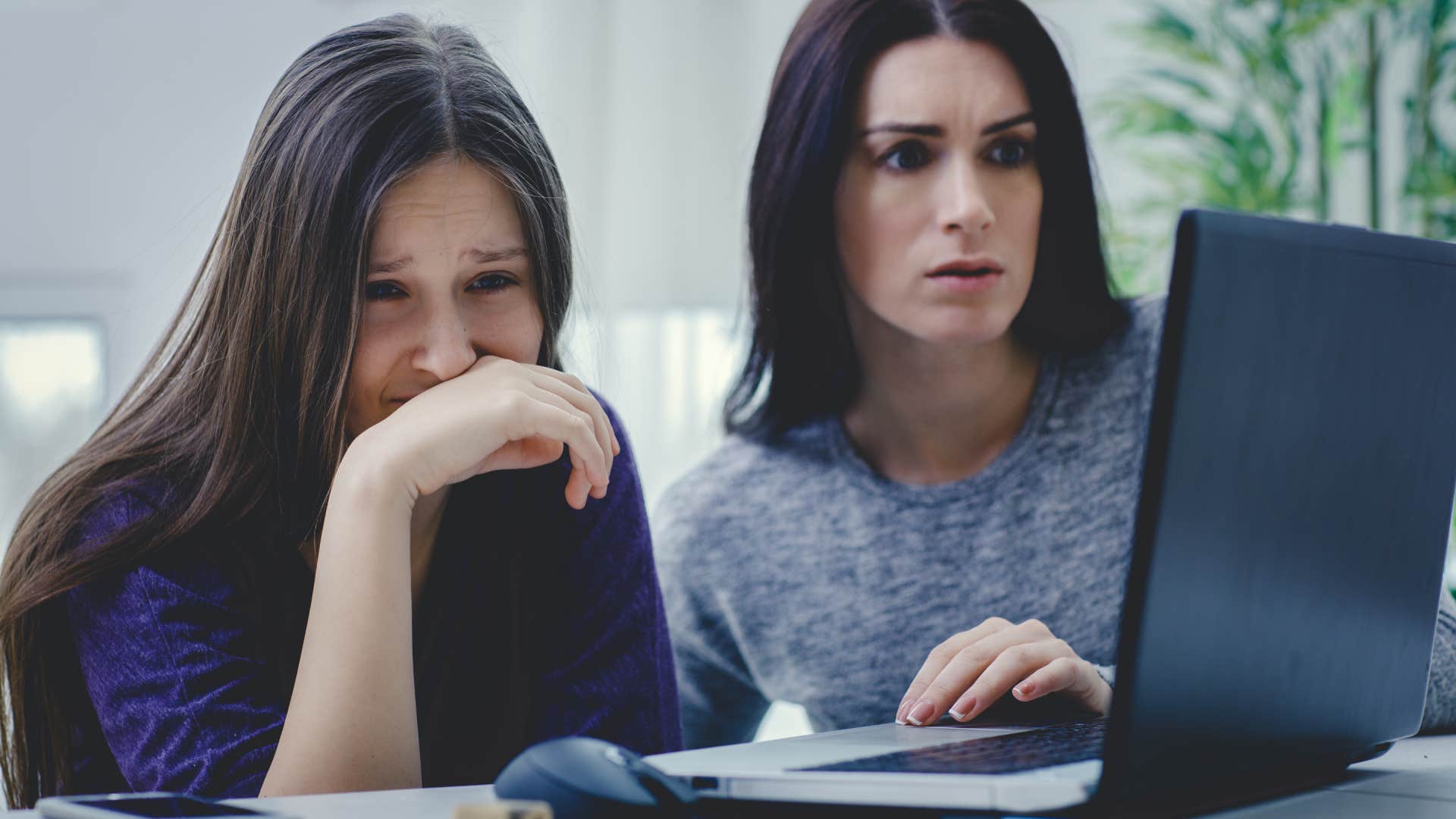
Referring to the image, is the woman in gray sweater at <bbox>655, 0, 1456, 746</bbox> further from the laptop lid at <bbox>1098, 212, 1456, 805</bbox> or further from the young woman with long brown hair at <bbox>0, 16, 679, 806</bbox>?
the laptop lid at <bbox>1098, 212, 1456, 805</bbox>

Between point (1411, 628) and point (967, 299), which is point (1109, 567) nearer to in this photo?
point (967, 299)

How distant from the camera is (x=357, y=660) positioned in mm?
813

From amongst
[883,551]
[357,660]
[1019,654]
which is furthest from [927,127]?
[357,660]

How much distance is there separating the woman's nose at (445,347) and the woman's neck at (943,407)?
59cm

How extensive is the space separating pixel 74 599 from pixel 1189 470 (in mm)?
772

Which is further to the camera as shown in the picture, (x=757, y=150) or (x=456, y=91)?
(x=757, y=150)

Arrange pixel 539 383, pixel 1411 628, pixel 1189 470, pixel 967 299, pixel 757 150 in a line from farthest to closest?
pixel 757 150
pixel 967 299
pixel 539 383
pixel 1411 628
pixel 1189 470

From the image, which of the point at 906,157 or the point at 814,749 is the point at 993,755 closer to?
the point at 814,749

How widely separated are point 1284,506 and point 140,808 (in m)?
0.52

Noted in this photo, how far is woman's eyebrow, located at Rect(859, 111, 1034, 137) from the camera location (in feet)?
4.27

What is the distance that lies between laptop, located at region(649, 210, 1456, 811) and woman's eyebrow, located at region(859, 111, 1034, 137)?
689 millimetres

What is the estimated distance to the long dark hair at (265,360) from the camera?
93 cm

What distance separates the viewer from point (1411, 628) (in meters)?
0.71

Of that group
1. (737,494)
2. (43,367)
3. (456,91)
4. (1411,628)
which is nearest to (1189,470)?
(1411,628)
